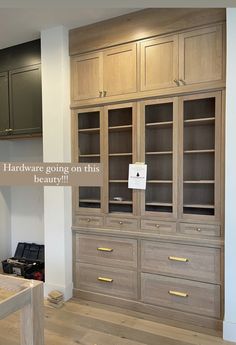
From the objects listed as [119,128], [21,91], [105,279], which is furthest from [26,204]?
[119,128]

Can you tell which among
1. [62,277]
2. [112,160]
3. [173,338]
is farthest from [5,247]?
[173,338]

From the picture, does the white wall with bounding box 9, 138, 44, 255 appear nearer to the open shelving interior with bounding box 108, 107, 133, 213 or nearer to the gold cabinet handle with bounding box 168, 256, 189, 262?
the open shelving interior with bounding box 108, 107, 133, 213

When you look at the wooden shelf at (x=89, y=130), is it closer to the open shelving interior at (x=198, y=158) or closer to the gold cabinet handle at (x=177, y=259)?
the open shelving interior at (x=198, y=158)

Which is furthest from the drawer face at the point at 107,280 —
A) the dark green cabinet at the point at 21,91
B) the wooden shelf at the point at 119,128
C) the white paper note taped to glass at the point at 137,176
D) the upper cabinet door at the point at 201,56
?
the upper cabinet door at the point at 201,56

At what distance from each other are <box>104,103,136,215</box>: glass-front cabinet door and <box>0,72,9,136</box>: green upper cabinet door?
1307 mm

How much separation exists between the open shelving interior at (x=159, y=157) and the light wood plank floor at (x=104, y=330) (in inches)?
39.5

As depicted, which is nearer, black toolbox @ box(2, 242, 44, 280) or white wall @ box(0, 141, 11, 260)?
black toolbox @ box(2, 242, 44, 280)

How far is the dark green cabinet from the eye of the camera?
3.02 metres

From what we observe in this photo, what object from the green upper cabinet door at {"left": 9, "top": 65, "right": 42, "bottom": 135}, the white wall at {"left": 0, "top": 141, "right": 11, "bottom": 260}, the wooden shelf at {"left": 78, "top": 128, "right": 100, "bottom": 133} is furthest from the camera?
the white wall at {"left": 0, "top": 141, "right": 11, "bottom": 260}

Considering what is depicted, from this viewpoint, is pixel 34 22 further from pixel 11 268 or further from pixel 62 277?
pixel 11 268

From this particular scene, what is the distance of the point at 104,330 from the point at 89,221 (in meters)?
0.99

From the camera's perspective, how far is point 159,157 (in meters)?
2.66

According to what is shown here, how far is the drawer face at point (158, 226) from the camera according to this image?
7.97 ft

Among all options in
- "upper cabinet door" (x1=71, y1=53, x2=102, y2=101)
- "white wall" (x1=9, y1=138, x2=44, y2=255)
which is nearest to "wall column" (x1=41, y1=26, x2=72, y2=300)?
"upper cabinet door" (x1=71, y1=53, x2=102, y2=101)
